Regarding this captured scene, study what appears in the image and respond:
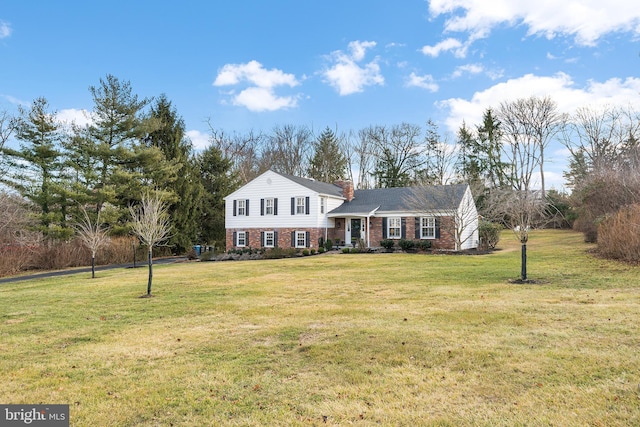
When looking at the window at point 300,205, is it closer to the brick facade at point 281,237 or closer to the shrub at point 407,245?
the brick facade at point 281,237

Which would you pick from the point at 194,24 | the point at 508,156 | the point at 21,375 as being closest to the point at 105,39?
the point at 194,24

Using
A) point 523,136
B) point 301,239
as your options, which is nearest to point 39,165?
point 301,239

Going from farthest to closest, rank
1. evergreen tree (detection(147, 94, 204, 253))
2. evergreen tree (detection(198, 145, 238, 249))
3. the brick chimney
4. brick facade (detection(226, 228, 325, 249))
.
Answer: evergreen tree (detection(198, 145, 238, 249)) → the brick chimney → evergreen tree (detection(147, 94, 204, 253)) → brick facade (detection(226, 228, 325, 249))

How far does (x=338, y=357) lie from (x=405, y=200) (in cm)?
2178

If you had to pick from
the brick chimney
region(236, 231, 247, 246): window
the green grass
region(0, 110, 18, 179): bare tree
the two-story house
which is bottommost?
the green grass

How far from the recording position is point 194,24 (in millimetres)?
18562

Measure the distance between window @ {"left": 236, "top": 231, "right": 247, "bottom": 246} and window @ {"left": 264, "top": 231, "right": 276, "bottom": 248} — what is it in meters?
1.71

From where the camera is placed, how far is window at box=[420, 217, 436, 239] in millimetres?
24141

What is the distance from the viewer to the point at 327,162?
136 feet

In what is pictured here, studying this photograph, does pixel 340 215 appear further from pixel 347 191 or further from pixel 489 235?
pixel 489 235

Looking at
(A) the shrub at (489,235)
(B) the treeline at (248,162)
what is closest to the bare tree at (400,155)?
(B) the treeline at (248,162)

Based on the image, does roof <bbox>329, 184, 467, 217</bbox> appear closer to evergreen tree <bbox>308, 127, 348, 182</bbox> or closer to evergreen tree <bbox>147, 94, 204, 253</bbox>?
evergreen tree <bbox>147, 94, 204, 253</bbox>

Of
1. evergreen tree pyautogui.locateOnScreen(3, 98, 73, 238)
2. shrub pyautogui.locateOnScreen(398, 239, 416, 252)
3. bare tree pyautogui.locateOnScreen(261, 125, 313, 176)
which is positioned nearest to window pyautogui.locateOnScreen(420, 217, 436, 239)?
shrub pyautogui.locateOnScreen(398, 239, 416, 252)

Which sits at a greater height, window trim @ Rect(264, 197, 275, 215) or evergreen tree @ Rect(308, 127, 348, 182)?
evergreen tree @ Rect(308, 127, 348, 182)
